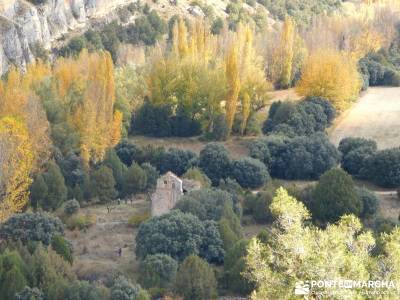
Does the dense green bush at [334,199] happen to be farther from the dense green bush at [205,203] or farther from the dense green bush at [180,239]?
the dense green bush at [180,239]

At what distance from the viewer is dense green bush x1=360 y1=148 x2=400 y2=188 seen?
47531mm

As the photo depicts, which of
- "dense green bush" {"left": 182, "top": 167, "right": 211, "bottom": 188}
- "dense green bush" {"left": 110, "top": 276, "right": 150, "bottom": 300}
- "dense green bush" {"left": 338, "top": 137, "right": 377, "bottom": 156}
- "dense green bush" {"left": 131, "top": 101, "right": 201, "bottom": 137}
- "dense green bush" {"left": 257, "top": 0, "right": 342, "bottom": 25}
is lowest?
"dense green bush" {"left": 257, "top": 0, "right": 342, "bottom": 25}

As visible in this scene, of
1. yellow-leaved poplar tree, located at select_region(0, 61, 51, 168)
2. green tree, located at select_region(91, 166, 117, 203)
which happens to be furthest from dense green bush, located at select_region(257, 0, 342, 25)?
green tree, located at select_region(91, 166, 117, 203)

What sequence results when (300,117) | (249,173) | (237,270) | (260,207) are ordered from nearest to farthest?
(237,270), (260,207), (249,173), (300,117)

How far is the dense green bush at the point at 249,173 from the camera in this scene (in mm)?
48656

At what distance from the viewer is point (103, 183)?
1848 inches

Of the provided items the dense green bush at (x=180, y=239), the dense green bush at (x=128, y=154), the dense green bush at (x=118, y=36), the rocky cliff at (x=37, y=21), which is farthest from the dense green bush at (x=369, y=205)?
the dense green bush at (x=118, y=36)

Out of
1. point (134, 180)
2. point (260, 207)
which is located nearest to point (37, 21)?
point (134, 180)

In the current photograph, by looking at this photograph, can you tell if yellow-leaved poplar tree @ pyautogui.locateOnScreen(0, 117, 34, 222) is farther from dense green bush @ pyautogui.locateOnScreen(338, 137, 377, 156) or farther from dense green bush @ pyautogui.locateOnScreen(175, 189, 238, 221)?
dense green bush @ pyautogui.locateOnScreen(338, 137, 377, 156)

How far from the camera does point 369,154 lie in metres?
50.3

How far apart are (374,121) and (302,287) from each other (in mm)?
51763

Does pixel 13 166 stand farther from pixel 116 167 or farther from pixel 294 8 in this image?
pixel 294 8

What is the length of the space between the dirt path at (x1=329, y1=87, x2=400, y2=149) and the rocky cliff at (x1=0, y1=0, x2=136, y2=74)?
32.6 m

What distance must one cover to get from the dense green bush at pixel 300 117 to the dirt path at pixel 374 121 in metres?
1.76
